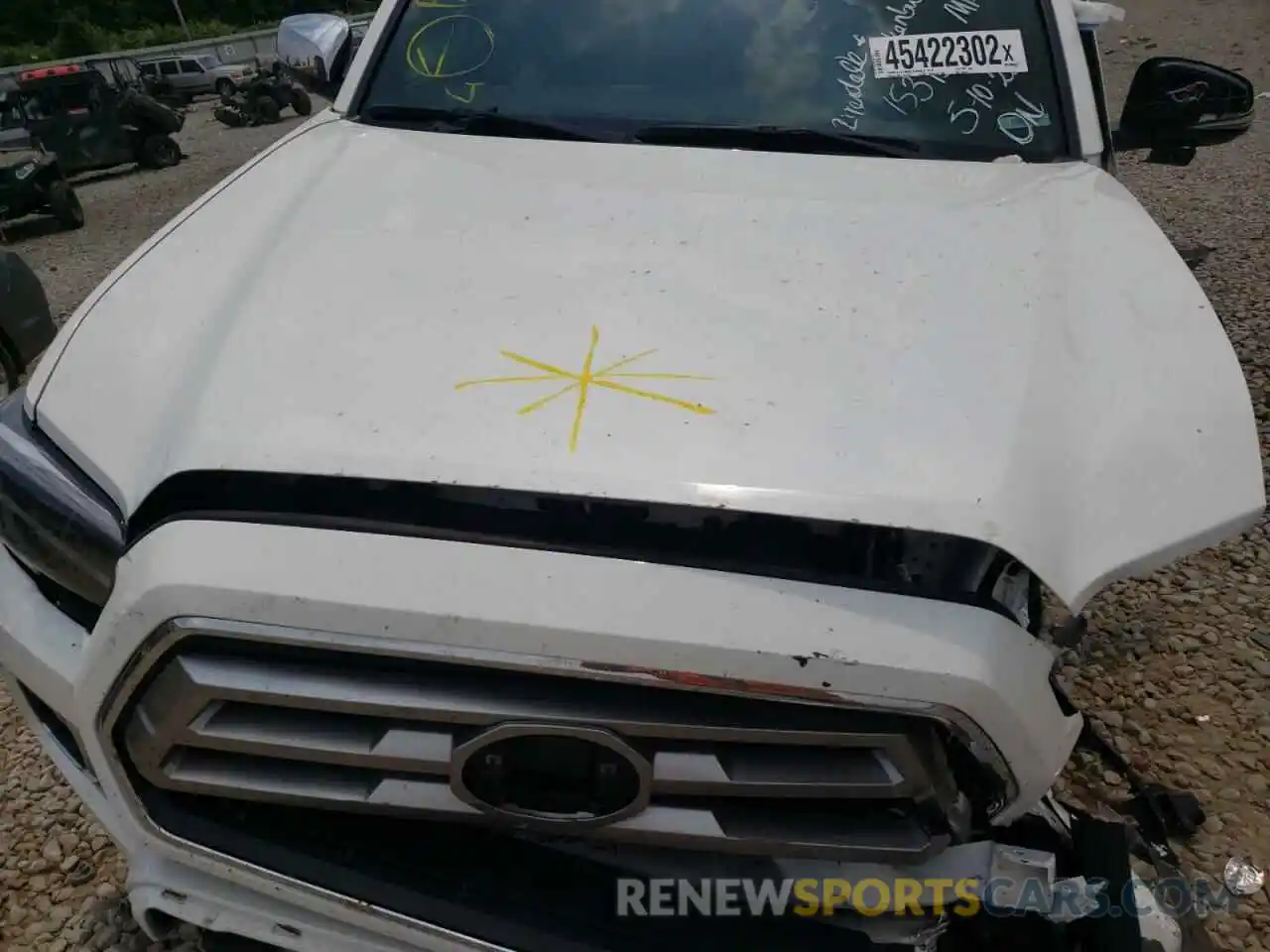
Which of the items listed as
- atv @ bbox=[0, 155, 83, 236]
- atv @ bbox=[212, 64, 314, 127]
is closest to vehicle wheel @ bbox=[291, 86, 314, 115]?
atv @ bbox=[212, 64, 314, 127]

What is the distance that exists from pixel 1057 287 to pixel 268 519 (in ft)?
4.51

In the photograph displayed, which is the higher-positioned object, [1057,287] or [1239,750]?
[1057,287]

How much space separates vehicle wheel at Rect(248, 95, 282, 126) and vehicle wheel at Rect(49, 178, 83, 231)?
316 inches

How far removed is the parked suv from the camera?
20.1m

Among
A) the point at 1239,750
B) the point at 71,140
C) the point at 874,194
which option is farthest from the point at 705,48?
the point at 71,140

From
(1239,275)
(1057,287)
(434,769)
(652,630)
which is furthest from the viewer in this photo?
(1239,275)

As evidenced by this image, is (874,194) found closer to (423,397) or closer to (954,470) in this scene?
(954,470)

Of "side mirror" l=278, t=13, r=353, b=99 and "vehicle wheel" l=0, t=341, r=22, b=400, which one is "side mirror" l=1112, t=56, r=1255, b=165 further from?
"vehicle wheel" l=0, t=341, r=22, b=400

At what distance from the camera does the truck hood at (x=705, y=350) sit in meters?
1.33

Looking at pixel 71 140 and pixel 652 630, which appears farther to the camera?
pixel 71 140

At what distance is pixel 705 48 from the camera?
238 centimetres

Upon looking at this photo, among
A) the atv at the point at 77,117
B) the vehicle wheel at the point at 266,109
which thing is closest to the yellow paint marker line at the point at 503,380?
the atv at the point at 77,117

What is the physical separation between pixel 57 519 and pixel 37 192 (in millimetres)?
9753

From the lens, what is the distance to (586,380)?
4.91 ft
